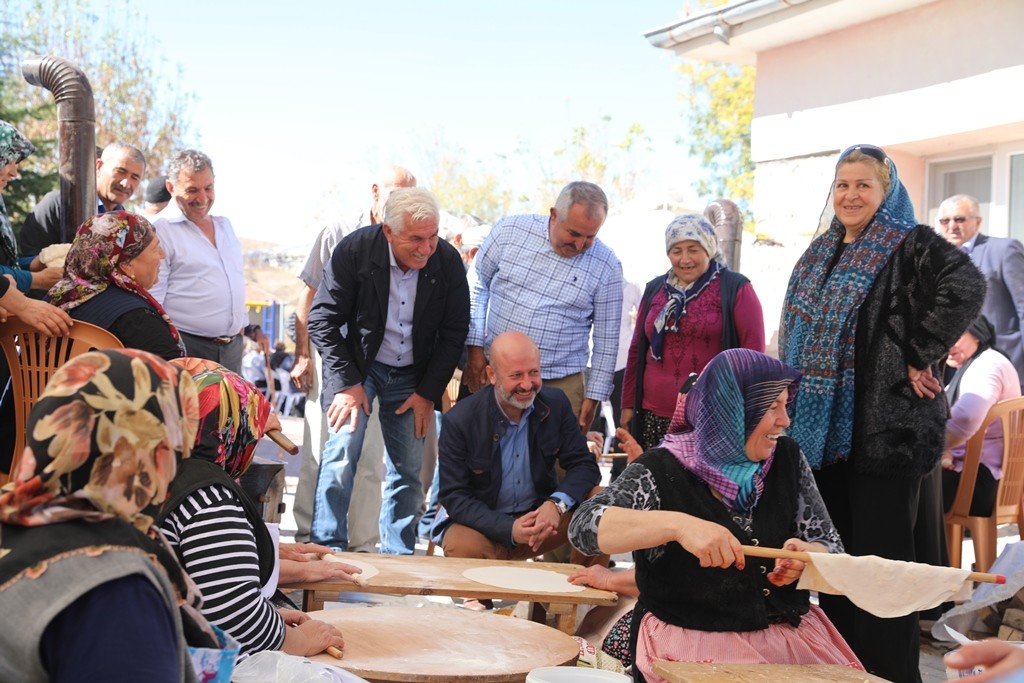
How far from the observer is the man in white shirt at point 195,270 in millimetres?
5457

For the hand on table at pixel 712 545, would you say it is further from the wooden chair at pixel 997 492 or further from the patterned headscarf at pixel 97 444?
the wooden chair at pixel 997 492

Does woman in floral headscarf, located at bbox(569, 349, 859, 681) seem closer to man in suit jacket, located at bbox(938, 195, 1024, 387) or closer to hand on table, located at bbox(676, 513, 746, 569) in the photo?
hand on table, located at bbox(676, 513, 746, 569)

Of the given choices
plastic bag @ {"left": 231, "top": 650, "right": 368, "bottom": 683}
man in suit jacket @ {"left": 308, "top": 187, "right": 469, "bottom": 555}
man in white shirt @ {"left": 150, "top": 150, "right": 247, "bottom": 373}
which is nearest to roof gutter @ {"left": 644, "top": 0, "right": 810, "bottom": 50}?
man in suit jacket @ {"left": 308, "top": 187, "right": 469, "bottom": 555}

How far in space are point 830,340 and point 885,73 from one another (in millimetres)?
6038

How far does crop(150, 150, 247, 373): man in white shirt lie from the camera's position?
5.46 metres

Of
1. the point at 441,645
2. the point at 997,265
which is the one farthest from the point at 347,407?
the point at 997,265

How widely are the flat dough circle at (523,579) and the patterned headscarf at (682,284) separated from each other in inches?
69.8

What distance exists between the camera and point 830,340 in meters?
3.84

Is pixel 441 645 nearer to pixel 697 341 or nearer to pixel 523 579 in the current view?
pixel 523 579

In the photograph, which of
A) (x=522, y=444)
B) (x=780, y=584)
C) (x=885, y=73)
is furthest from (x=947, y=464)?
(x=885, y=73)

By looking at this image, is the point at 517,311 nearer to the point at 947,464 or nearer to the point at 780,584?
the point at 947,464

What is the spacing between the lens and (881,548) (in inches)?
144

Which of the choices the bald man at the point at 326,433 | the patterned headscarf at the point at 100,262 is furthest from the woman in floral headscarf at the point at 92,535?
the bald man at the point at 326,433

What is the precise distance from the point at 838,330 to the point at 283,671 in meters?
2.45
